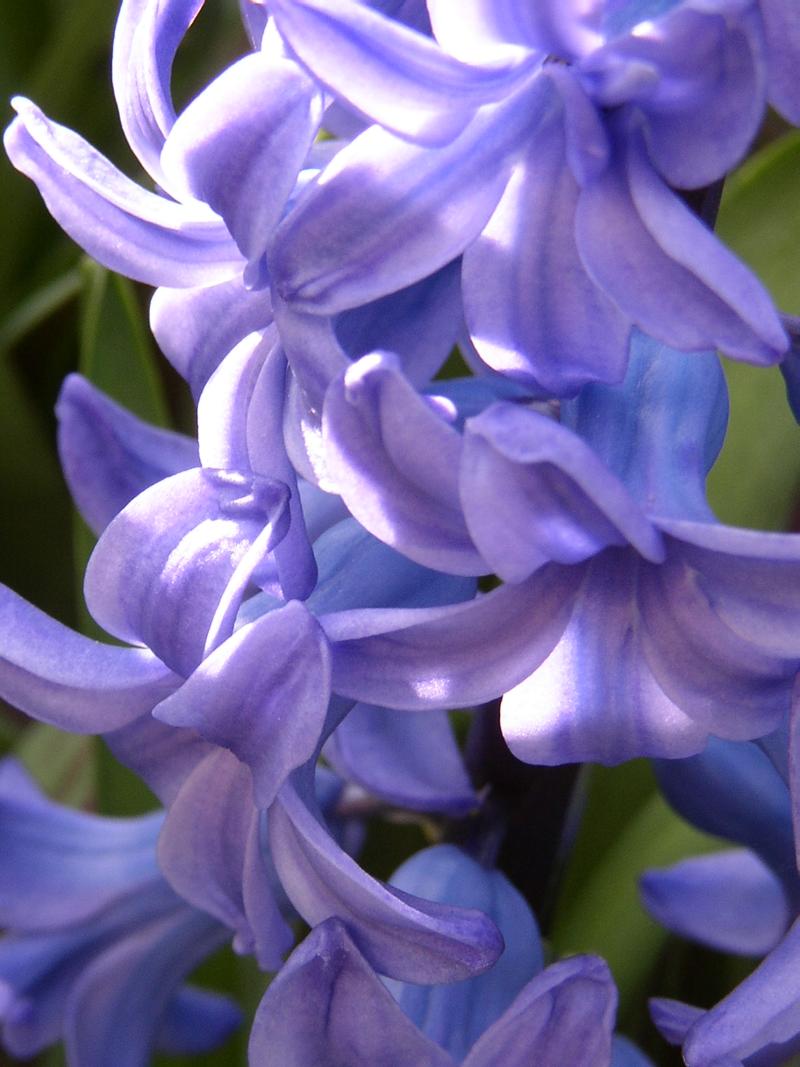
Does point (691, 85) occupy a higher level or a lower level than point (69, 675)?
higher

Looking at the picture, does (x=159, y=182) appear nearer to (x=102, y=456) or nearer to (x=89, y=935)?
(x=102, y=456)

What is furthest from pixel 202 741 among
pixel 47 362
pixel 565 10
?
pixel 47 362

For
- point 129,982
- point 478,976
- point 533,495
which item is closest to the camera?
point 533,495

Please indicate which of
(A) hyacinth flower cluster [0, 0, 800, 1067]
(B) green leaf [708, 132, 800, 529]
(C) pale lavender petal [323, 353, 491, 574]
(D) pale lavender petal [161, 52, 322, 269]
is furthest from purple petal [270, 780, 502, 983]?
(B) green leaf [708, 132, 800, 529]

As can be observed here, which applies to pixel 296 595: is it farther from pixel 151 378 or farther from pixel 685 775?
pixel 151 378

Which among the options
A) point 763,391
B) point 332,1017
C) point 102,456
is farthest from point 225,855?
point 763,391

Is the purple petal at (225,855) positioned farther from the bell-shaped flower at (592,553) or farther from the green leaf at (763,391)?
the green leaf at (763,391)
